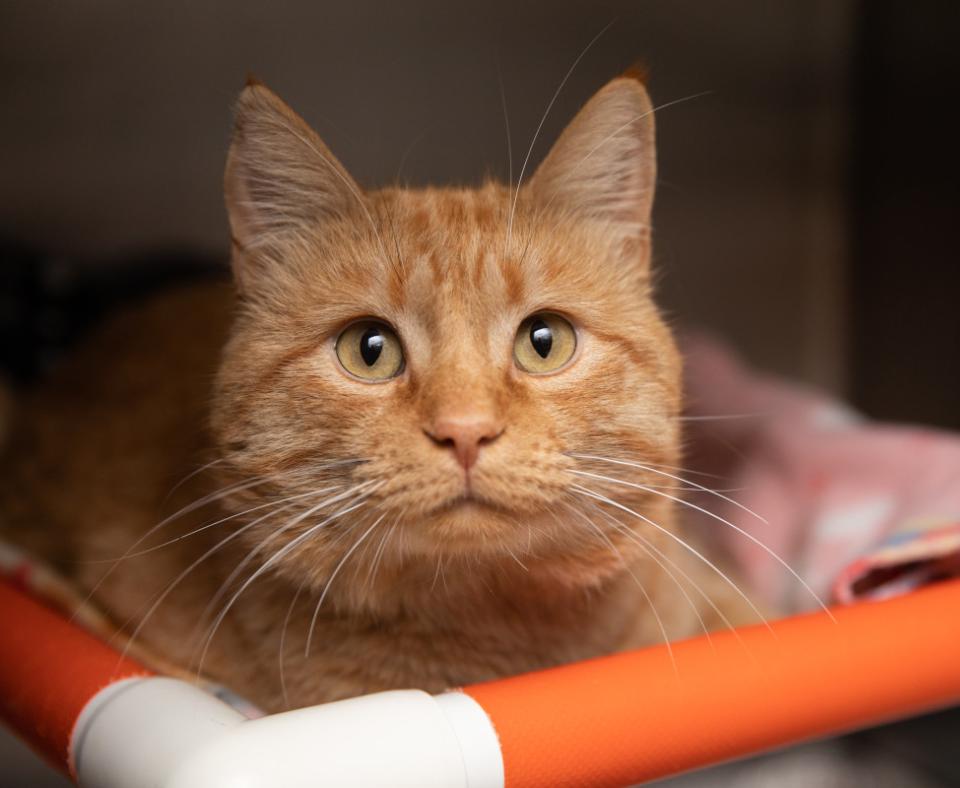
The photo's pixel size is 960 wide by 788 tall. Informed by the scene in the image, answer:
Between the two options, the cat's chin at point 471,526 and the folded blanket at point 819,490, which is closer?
the cat's chin at point 471,526

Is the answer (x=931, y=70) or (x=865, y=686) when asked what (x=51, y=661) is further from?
(x=931, y=70)

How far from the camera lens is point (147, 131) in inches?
92.5

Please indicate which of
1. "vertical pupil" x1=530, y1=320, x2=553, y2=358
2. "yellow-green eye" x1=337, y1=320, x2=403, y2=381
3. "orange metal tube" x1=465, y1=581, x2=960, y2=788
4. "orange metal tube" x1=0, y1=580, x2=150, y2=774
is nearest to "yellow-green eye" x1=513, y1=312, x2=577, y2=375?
"vertical pupil" x1=530, y1=320, x2=553, y2=358

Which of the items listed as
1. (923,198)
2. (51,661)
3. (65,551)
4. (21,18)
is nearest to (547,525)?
(51,661)

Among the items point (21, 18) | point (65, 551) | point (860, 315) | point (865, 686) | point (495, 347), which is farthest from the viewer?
point (860, 315)

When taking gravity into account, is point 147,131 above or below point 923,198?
above

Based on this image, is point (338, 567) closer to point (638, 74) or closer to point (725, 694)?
point (725, 694)

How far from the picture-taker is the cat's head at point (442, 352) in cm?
117

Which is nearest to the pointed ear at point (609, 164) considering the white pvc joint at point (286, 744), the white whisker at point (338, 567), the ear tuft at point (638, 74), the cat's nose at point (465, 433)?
the ear tuft at point (638, 74)

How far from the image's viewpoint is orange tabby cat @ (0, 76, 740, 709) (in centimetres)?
119

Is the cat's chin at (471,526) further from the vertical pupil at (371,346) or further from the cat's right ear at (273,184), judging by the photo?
the cat's right ear at (273,184)

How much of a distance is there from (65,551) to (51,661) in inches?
Result: 31.6

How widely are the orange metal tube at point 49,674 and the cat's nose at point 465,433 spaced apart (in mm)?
422

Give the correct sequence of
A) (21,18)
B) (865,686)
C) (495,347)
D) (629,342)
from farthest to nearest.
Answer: (21,18), (629,342), (495,347), (865,686)
